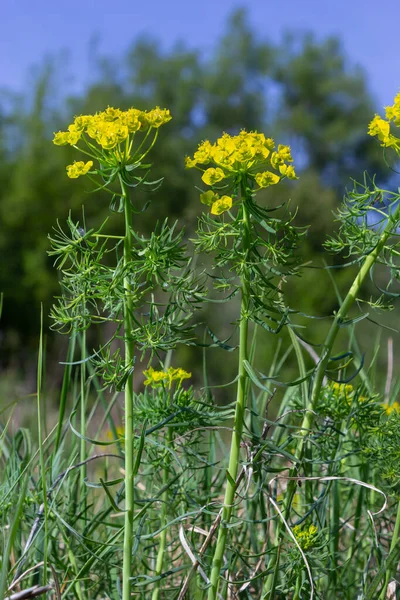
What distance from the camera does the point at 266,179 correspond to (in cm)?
95

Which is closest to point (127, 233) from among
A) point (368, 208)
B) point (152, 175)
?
point (368, 208)

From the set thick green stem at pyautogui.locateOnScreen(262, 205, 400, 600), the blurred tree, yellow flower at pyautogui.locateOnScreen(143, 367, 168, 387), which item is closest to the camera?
thick green stem at pyautogui.locateOnScreen(262, 205, 400, 600)

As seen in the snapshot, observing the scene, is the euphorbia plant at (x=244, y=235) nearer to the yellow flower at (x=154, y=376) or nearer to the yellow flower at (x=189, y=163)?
the yellow flower at (x=189, y=163)

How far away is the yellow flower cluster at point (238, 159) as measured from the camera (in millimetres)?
908

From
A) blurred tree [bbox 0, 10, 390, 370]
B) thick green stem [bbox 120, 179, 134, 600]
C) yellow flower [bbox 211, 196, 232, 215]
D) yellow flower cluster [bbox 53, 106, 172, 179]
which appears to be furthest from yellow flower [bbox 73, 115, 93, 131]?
blurred tree [bbox 0, 10, 390, 370]

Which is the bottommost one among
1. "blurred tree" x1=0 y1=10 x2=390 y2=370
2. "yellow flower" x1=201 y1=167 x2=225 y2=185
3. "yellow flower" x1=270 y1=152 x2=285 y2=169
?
"yellow flower" x1=201 y1=167 x2=225 y2=185

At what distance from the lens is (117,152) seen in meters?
0.96

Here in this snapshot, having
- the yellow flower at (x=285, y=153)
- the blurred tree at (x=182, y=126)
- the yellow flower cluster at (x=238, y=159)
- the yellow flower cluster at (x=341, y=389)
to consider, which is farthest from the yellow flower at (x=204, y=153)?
the blurred tree at (x=182, y=126)

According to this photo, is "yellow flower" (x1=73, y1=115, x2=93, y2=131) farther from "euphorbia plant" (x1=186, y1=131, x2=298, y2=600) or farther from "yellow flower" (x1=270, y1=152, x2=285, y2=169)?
"yellow flower" (x1=270, y1=152, x2=285, y2=169)

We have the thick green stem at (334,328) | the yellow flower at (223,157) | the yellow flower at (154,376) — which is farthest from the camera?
the yellow flower at (154,376)

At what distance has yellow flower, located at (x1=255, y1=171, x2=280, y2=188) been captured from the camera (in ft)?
3.08

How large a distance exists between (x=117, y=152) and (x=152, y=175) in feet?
40.5

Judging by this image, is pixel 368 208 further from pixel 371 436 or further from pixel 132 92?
pixel 132 92

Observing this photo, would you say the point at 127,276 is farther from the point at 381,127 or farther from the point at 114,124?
the point at 381,127
